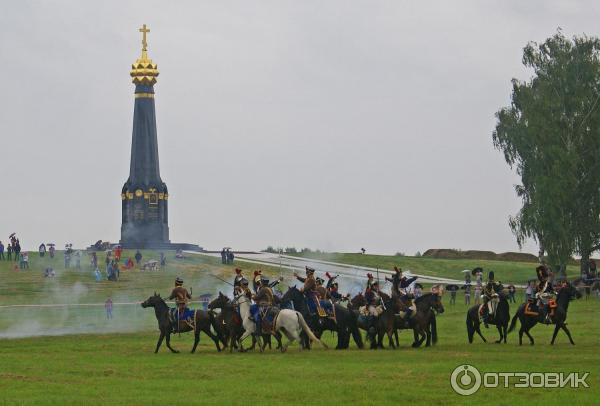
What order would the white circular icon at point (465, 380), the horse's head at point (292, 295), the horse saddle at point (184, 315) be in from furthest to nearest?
the horse's head at point (292, 295) → the horse saddle at point (184, 315) → the white circular icon at point (465, 380)

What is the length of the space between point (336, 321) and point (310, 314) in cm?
100

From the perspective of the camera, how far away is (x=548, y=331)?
54469 mm

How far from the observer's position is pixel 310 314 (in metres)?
45.7

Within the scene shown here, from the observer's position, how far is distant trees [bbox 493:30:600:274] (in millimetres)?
89938

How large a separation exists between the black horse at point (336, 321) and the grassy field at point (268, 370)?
5.46 feet

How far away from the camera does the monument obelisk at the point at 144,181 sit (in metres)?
105

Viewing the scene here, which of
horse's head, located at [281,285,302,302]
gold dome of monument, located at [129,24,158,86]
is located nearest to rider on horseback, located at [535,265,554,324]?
horse's head, located at [281,285,302,302]

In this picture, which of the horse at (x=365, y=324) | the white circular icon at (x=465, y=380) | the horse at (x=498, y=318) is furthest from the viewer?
the horse at (x=498, y=318)

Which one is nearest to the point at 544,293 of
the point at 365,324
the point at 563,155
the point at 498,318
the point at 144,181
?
→ the point at 498,318

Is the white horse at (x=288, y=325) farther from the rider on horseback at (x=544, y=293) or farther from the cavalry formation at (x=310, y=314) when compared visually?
the rider on horseback at (x=544, y=293)

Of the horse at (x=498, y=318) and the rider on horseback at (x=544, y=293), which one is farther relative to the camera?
the horse at (x=498, y=318)

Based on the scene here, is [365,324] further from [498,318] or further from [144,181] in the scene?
[144,181]

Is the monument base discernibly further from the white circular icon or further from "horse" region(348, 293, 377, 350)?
the white circular icon

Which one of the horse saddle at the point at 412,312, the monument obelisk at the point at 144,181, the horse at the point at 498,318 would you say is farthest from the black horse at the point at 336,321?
the monument obelisk at the point at 144,181
